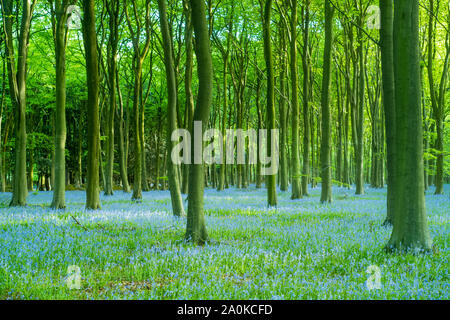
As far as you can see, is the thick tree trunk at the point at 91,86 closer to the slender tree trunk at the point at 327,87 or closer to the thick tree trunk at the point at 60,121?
the thick tree trunk at the point at 60,121

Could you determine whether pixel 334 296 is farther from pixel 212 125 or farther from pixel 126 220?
pixel 212 125

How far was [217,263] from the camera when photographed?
5.14m

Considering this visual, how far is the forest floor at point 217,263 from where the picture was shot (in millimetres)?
3971

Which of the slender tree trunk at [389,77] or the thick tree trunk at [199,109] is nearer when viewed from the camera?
the thick tree trunk at [199,109]

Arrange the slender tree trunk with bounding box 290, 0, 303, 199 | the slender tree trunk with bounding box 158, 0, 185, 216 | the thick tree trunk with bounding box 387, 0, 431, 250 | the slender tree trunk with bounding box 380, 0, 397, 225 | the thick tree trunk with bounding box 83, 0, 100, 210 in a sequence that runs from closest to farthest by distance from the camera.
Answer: the thick tree trunk with bounding box 387, 0, 431, 250
the slender tree trunk with bounding box 380, 0, 397, 225
the slender tree trunk with bounding box 158, 0, 185, 216
the thick tree trunk with bounding box 83, 0, 100, 210
the slender tree trunk with bounding box 290, 0, 303, 199

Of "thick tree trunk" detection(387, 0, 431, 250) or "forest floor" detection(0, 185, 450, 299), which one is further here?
"thick tree trunk" detection(387, 0, 431, 250)

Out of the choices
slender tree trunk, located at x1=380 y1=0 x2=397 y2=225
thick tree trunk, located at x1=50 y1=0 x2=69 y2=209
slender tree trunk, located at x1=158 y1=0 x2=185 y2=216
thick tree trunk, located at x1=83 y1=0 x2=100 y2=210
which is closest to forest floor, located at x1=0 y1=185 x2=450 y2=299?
slender tree trunk, located at x1=380 y1=0 x2=397 y2=225

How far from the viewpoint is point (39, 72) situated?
29.3m

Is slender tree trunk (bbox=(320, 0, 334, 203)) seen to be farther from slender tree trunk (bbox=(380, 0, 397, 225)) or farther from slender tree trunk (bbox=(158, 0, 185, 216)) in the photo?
slender tree trunk (bbox=(158, 0, 185, 216))

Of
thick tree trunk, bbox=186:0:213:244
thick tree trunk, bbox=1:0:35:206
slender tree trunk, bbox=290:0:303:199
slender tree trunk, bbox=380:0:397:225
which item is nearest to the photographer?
thick tree trunk, bbox=186:0:213:244

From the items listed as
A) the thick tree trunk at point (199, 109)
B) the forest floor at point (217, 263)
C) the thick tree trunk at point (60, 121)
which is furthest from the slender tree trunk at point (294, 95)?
the thick tree trunk at point (199, 109)

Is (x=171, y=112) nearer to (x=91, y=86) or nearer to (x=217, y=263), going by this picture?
(x=91, y=86)

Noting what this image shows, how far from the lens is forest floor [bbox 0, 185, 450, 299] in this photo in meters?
3.97
